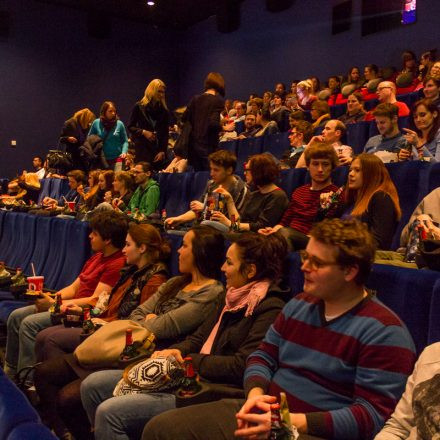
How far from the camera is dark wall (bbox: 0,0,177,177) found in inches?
358

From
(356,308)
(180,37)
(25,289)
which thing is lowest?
(25,289)

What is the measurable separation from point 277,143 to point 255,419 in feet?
13.1

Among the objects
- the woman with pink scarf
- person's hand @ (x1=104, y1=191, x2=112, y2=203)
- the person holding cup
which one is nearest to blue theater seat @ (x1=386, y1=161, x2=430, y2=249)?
the woman with pink scarf

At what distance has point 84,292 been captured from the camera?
2943 millimetres

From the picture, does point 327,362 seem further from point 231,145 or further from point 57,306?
point 231,145

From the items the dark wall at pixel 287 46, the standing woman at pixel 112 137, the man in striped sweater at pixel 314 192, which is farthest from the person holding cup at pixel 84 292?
the dark wall at pixel 287 46

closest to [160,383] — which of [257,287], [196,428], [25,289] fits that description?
[196,428]

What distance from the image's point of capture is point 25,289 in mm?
3299

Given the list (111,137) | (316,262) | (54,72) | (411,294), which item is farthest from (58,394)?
(54,72)

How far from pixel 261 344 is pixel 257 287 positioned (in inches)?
11.0

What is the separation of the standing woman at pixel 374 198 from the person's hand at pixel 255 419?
1.11m

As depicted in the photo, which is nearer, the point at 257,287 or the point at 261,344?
the point at 261,344

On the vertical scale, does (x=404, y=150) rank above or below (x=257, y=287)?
above

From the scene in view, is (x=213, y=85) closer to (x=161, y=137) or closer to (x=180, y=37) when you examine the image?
(x=161, y=137)
